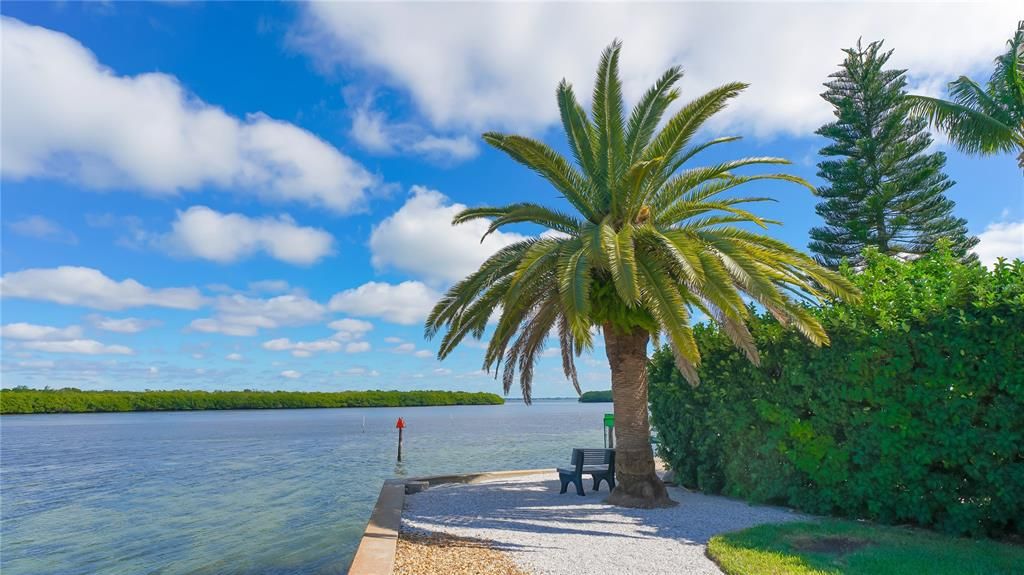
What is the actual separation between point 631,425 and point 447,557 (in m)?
4.44

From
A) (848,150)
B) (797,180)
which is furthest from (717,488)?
(848,150)

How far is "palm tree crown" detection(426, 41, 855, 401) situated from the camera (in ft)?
27.5

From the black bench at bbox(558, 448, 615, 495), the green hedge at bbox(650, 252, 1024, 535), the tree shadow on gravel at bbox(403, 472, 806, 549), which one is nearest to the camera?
the green hedge at bbox(650, 252, 1024, 535)

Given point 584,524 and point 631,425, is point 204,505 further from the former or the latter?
point 631,425

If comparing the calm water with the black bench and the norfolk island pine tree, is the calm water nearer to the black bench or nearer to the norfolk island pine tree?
the black bench

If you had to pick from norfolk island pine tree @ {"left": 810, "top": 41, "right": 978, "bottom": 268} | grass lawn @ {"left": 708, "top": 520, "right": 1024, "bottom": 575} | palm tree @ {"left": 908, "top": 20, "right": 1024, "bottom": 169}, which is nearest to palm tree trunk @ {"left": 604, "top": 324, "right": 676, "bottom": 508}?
grass lawn @ {"left": 708, "top": 520, "right": 1024, "bottom": 575}

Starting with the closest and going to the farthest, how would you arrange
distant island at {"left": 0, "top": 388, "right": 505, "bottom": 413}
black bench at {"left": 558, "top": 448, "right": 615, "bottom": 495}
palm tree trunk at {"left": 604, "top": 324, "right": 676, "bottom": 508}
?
palm tree trunk at {"left": 604, "top": 324, "right": 676, "bottom": 508} < black bench at {"left": 558, "top": 448, "right": 615, "bottom": 495} < distant island at {"left": 0, "top": 388, "right": 505, "bottom": 413}

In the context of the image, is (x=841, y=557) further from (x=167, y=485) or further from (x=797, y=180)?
(x=167, y=485)

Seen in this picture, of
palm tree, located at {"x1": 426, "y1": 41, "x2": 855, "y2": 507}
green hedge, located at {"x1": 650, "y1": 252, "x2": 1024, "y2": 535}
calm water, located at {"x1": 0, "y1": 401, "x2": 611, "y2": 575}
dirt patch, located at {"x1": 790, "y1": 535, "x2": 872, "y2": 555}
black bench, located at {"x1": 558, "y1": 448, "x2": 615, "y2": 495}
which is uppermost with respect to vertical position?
palm tree, located at {"x1": 426, "y1": 41, "x2": 855, "y2": 507}

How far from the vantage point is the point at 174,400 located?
119 meters

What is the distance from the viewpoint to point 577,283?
26.6 ft

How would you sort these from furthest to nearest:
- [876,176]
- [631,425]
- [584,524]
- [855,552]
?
1. [876,176]
2. [631,425]
3. [584,524]
4. [855,552]

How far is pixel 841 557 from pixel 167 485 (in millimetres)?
19448

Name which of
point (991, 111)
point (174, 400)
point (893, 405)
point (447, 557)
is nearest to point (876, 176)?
point (991, 111)
